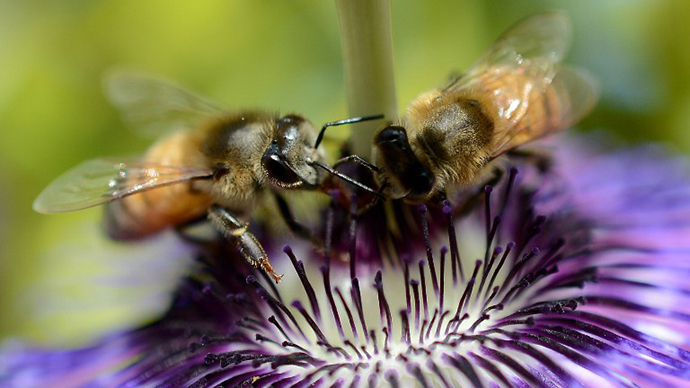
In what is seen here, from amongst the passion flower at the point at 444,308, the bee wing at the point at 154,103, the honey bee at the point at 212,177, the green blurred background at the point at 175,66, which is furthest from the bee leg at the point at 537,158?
the green blurred background at the point at 175,66

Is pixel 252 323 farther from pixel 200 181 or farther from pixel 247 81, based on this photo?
pixel 247 81

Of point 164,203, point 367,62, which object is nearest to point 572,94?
point 367,62

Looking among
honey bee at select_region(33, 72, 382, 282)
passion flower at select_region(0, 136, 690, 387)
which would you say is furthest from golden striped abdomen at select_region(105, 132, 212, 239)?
passion flower at select_region(0, 136, 690, 387)

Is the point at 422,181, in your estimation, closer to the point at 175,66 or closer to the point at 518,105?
the point at 518,105

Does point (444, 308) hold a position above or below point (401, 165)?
below

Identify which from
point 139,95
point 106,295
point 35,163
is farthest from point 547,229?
point 35,163

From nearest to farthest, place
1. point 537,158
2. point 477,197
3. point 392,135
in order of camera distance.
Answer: point 392,135, point 477,197, point 537,158
